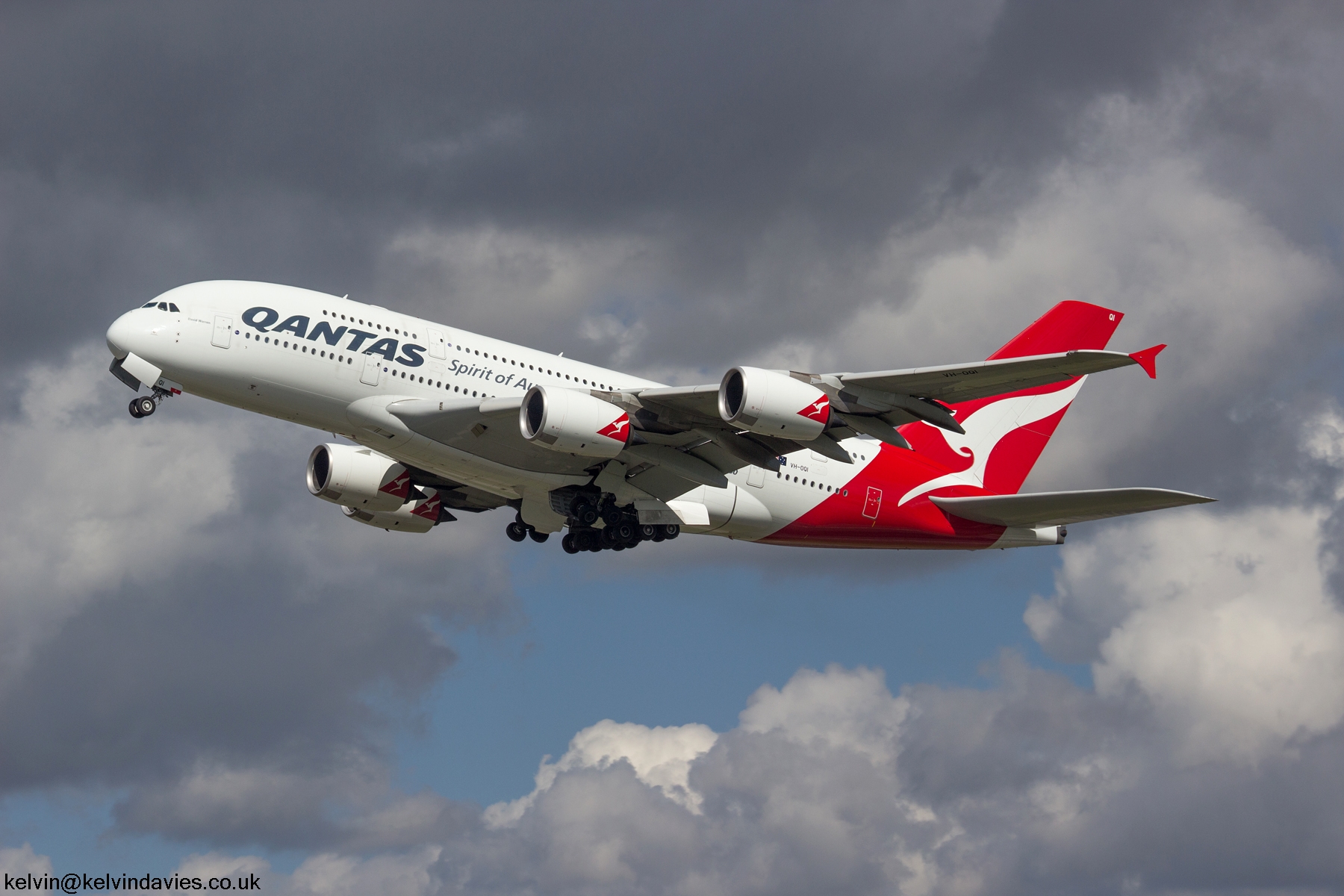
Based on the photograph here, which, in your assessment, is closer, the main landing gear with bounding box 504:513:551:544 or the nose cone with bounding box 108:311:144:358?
the nose cone with bounding box 108:311:144:358

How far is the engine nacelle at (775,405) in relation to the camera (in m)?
34.3

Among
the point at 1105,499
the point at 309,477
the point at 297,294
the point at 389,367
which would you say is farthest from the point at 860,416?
the point at 309,477

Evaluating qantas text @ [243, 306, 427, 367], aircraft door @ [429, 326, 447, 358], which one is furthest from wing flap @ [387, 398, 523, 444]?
aircraft door @ [429, 326, 447, 358]

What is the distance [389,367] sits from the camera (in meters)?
37.1

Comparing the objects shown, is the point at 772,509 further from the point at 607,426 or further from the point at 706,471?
the point at 607,426

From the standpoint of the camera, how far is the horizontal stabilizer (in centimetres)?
3738

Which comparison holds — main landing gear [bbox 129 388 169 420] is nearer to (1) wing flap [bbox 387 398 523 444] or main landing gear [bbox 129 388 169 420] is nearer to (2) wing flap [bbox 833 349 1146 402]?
(1) wing flap [bbox 387 398 523 444]

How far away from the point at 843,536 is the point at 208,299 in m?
19.4

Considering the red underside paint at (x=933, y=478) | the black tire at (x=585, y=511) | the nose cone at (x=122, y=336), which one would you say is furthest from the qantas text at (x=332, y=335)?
the red underside paint at (x=933, y=478)

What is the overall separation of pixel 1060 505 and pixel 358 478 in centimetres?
2061

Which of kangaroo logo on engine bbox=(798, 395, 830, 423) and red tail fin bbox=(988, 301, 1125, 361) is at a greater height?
red tail fin bbox=(988, 301, 1125, 361)

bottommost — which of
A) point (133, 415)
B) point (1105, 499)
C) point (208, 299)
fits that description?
point (1105, 499)

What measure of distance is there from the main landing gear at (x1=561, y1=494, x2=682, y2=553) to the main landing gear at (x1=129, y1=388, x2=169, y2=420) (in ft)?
37.3

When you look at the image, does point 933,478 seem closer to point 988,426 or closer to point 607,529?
point 988,426
